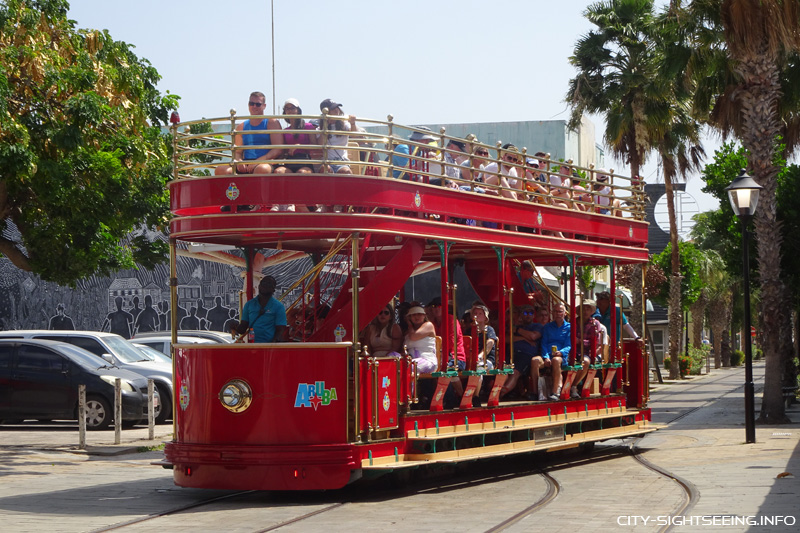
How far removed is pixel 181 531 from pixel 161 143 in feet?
35.0

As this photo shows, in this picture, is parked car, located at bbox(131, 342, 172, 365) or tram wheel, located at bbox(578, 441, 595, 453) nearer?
tram wheel, located at bbox(578, 441, 595, 453)

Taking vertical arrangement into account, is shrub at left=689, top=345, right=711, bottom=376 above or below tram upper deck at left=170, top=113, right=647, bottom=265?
below

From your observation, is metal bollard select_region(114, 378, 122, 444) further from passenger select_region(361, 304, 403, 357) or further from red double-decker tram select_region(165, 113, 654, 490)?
passenger select_region(361, 304, 403, 357)

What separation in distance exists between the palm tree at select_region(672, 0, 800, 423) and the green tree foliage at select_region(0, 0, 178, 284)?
10761 mm

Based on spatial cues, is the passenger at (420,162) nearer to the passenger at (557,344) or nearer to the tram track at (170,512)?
the passenger at (557,344)

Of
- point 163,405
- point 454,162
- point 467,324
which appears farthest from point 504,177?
point 163,405

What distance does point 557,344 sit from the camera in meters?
15.4

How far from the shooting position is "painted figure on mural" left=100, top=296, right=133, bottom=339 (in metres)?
39.2

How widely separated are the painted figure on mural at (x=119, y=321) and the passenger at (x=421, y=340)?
1103 inches

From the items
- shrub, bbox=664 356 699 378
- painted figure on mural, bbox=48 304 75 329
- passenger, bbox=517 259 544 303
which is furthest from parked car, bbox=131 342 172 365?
shrub, bbox=664 356 699 378

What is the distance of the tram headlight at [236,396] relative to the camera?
11.4 metres

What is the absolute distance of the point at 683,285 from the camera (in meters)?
45.2

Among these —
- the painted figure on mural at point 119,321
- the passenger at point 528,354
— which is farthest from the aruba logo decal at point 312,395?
the painted figure on mural at point 119,321

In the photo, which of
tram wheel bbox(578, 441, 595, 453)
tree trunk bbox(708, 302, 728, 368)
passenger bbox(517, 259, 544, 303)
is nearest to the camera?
passenger bbox(517, 259, 544, 303)
